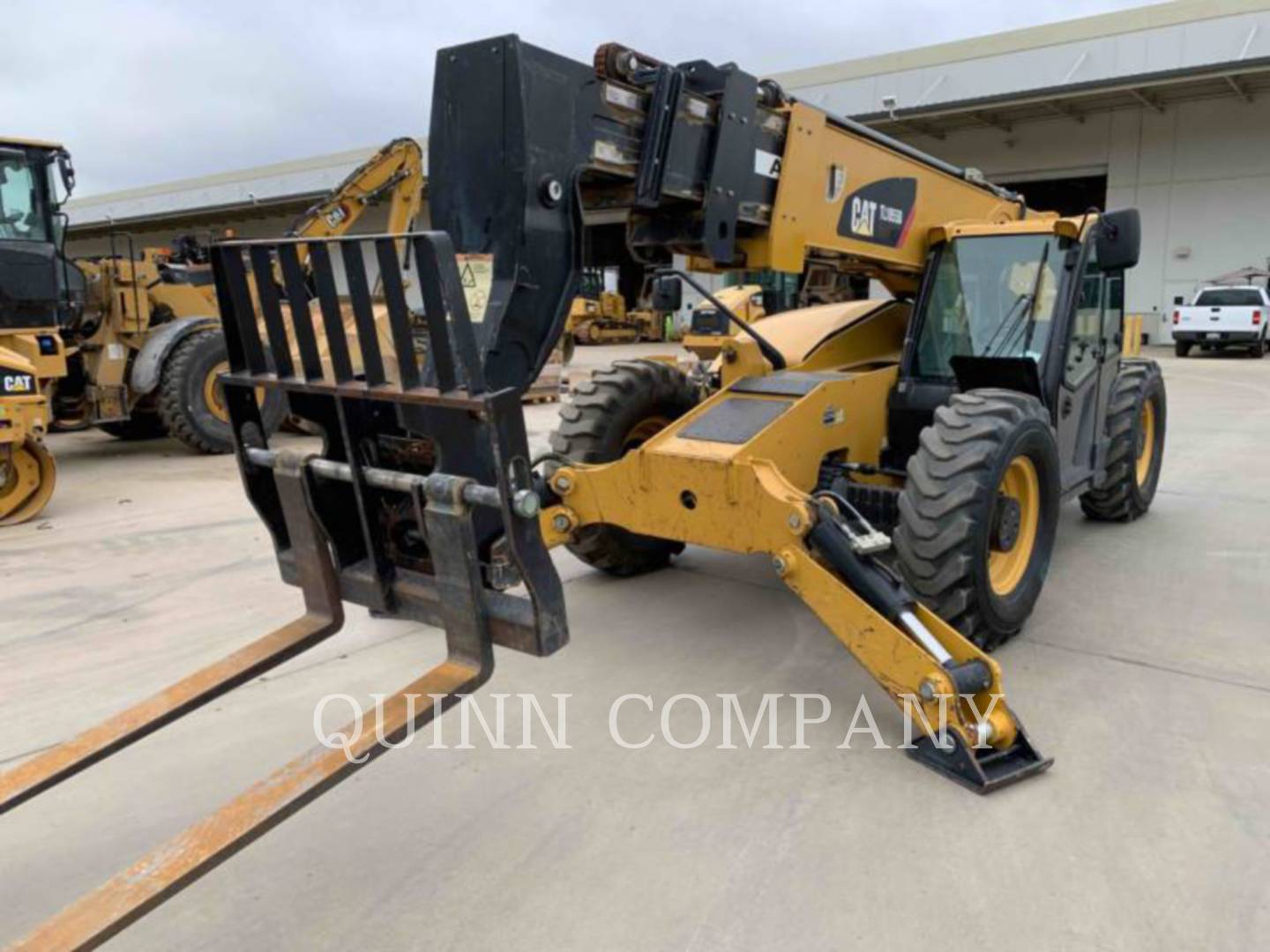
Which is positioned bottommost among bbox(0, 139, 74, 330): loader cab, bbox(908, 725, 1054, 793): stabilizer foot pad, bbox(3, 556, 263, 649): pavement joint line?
bbox(908, 725, 1054, 793): stabilizer foot pad

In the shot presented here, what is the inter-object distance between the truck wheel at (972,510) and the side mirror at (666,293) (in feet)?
5.07

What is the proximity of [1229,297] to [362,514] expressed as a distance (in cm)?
2428

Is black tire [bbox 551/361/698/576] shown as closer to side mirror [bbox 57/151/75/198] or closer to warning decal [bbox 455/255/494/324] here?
warning decal [bbox 455/255/494/324]

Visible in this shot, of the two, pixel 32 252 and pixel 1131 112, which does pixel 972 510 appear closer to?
pixel 32 252

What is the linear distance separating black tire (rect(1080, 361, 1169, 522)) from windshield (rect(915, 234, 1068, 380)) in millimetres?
1630

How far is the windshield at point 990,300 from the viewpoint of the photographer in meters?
5.16

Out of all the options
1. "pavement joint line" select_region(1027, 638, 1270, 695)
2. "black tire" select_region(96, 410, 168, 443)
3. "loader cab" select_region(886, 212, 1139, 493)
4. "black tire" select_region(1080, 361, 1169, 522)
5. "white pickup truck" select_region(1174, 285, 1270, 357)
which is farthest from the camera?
"white pickup truck" select_region(1174, 285, 1270, 357)

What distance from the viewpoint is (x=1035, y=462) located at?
14.9 ft

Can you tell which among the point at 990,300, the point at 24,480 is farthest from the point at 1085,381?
the point at 24,480

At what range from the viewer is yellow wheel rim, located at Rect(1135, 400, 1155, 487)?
7.06m

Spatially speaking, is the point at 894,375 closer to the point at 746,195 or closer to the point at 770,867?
the point at 746,195

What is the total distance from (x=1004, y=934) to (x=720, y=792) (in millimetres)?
1021

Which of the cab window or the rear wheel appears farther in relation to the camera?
the rear wheel

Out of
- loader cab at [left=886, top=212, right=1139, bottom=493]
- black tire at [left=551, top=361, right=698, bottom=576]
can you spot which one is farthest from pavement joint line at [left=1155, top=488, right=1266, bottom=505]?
black tire at [left=551, top=361, right=698, bottom=576]
